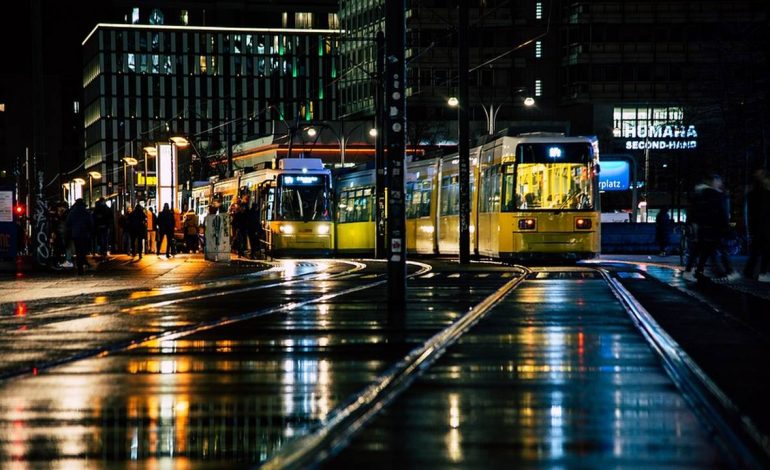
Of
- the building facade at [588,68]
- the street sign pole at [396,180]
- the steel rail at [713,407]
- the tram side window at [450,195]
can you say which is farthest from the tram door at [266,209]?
the building facade at [588,68]

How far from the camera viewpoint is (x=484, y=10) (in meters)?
114

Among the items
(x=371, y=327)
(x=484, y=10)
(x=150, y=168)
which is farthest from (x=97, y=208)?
(x=484, y=10)

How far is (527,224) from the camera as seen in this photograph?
37.1m

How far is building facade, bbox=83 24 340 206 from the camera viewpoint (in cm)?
18588

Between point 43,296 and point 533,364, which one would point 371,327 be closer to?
point 533,364

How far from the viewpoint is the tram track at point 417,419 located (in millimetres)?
7902

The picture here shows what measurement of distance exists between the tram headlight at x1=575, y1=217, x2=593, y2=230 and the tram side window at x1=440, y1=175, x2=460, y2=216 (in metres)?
6.36

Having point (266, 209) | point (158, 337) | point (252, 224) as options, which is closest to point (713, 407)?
point (158, 337)

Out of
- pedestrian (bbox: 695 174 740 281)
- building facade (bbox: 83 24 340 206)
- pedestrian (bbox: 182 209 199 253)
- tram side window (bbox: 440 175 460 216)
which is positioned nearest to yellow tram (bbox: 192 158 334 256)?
pedestrian (bbox: 182 209 199 253)

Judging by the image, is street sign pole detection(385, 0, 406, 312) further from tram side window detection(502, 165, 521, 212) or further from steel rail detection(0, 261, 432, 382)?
tram side window detection(502, 165, 521, 212)

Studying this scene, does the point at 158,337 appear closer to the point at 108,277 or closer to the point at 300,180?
the point at 108,277

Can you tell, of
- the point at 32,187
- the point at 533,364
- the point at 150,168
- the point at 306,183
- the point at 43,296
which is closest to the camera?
the point at 533,364

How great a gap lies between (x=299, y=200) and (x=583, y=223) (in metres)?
16.3

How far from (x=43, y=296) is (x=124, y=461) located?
1761cm
